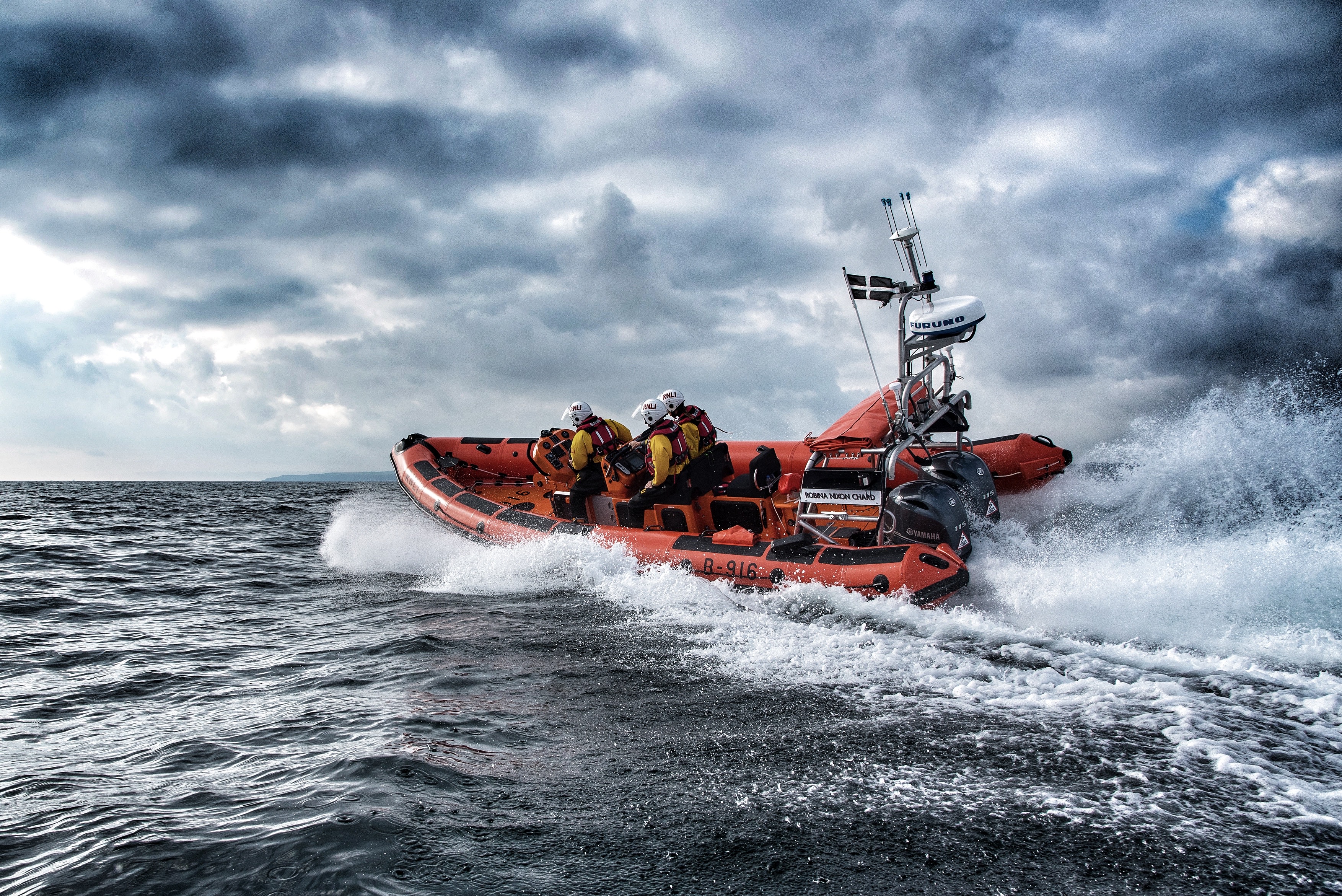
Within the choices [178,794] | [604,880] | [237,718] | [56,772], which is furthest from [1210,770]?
[56,772]

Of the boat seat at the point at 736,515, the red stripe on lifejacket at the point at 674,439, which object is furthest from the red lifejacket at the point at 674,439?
the boat seat at the point at 736,515

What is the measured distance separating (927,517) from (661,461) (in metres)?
2.33

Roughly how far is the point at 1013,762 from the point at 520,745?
1654mm

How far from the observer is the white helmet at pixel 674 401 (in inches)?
261

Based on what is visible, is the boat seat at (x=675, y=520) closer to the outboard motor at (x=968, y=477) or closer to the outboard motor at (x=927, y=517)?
the outboard motor at (x=927, y=517)

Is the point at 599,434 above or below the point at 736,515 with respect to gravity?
above

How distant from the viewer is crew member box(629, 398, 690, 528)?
6.34 meters

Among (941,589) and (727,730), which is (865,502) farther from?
(727,730)

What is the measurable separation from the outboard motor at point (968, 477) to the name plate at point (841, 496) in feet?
1.28

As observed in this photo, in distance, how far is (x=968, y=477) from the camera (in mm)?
5613

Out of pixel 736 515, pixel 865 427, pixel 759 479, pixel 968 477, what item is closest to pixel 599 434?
pixel 736 515

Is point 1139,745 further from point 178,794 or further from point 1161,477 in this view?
point 1161,477

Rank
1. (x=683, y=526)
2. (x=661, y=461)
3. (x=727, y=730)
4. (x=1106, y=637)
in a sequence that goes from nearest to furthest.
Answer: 1. (x=727, y=730)
2. (x=1106, y=637)
3. (x=661, y=461)
4. (x=683, y=526)

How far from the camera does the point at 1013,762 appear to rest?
229cm
